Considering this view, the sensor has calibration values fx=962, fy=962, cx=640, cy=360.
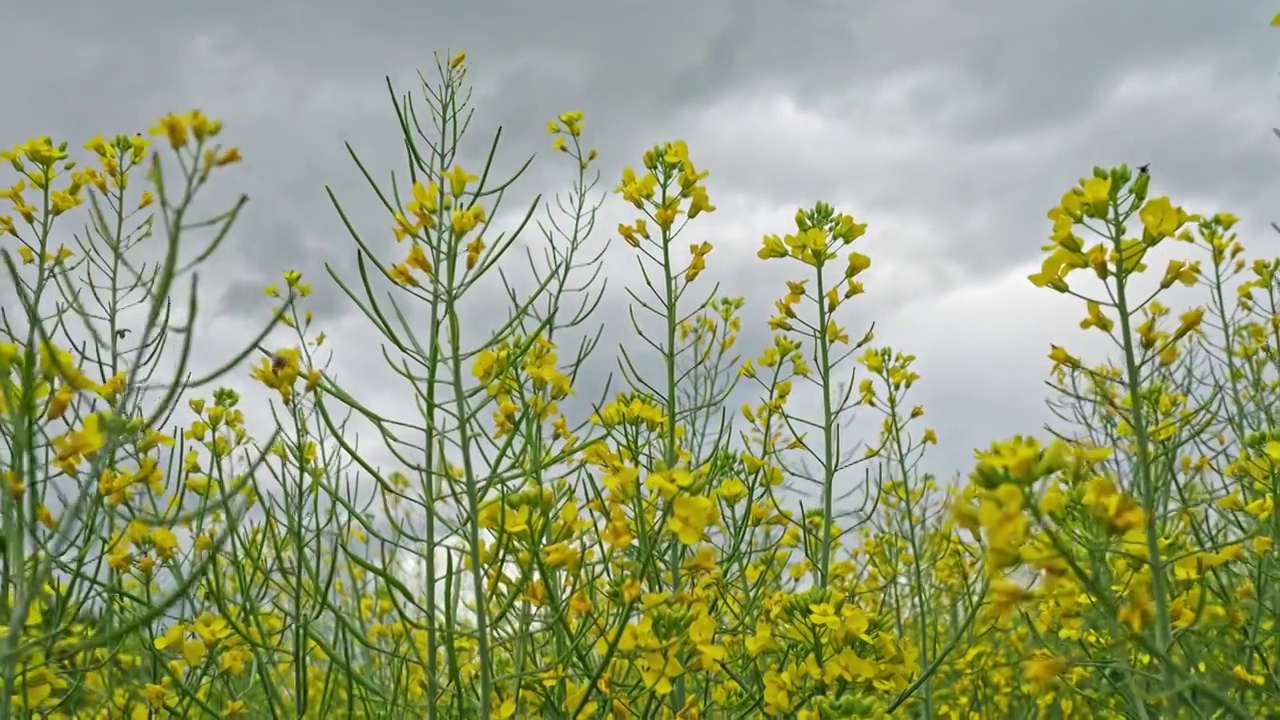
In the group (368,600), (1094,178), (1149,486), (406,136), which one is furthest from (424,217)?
(368,600)

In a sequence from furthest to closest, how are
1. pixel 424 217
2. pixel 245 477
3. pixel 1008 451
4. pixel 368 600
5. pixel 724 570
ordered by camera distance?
1. pixel 368 600
2. pixel 724 570
3. pixel 424 217
4. pixel 1008 451
5. pixel 245 477

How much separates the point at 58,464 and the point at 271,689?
2.56ft

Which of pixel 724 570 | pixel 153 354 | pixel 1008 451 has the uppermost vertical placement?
pixel 153 354

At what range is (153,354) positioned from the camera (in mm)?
2990

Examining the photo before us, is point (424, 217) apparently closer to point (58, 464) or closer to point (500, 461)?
point (500, 461)

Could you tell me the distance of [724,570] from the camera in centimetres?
297

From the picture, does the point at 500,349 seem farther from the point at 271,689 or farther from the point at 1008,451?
the point at 1008,451

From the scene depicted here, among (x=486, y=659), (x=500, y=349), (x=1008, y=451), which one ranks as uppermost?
(x=500, y=349)

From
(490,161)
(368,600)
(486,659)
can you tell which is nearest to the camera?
(486,659)

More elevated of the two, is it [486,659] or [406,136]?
[406,136]

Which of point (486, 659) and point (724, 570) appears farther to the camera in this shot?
point (724, 570)

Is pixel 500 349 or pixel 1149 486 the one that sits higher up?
pixel 500 349

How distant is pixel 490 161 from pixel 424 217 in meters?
0.26

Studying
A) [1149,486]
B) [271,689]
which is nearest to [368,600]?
[271,689]
